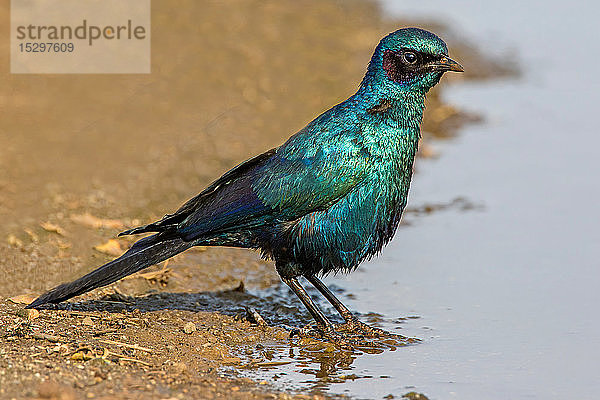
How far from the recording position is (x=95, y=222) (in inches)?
296

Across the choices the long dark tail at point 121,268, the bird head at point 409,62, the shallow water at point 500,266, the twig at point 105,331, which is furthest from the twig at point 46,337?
the bird head at point 409,62

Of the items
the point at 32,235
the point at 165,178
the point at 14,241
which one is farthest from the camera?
the point at 165,178

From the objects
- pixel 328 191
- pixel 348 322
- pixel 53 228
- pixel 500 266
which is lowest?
pixel 348 322

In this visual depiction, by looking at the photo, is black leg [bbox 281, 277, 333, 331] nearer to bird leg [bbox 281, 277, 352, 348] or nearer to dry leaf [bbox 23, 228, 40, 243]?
bird leg [bbox 281, 277, 352, 348]

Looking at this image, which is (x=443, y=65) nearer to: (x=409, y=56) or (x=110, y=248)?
(x=409, y=56)

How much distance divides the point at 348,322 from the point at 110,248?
6.27 feet

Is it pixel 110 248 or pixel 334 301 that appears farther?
pixel 110 248

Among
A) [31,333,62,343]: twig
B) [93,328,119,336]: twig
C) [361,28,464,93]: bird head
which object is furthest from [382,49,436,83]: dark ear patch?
[31,333,62,343]: twig

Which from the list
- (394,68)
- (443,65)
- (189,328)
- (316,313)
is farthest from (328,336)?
(443,65)

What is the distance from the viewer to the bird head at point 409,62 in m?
5.80

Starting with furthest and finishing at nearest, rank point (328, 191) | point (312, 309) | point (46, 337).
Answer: point (312, 309) → point (328, 191) → point (46, 337)

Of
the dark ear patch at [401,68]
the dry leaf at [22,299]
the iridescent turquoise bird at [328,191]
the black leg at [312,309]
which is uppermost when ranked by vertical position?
the dark ear patch at [401,68]

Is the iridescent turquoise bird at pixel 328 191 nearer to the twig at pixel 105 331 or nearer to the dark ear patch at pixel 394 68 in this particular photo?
the dark ear patch at pixel 394 68

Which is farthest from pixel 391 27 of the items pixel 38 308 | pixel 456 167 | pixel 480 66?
pixel 38 308
